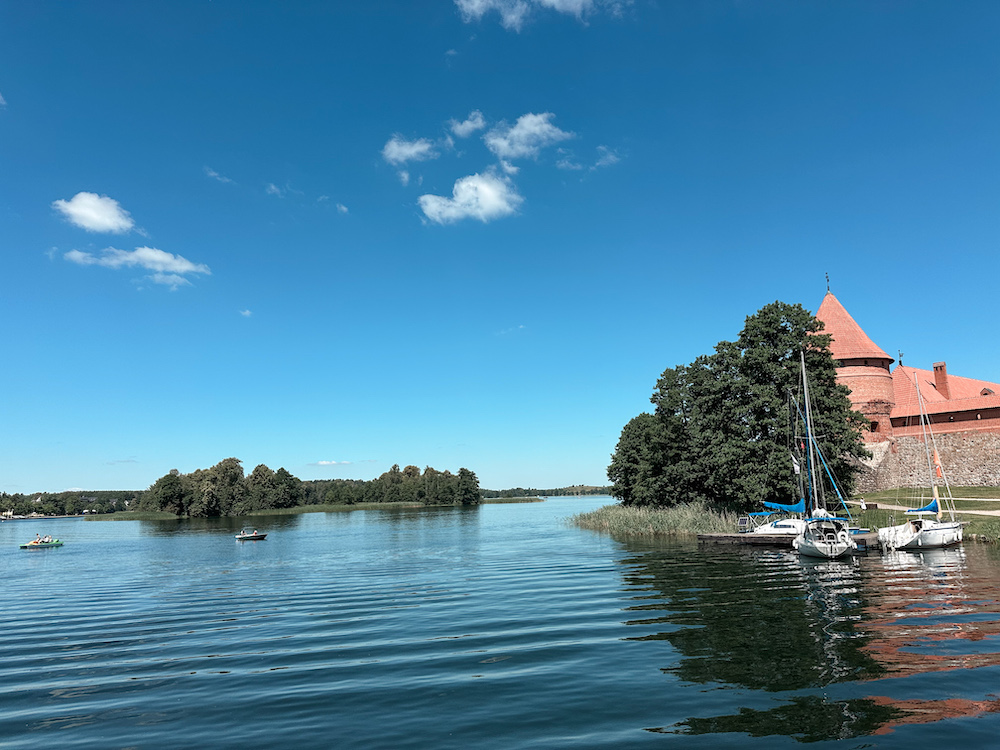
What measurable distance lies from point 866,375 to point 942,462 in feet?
37.9

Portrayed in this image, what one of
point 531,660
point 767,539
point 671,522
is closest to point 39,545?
point 671,522

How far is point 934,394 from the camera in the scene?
234ft

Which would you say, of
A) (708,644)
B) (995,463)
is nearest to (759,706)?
(708,644)

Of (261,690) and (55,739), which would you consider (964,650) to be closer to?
(261,690)

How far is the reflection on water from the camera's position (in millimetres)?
9445

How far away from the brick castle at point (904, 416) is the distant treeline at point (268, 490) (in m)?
115

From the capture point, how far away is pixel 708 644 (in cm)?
1421

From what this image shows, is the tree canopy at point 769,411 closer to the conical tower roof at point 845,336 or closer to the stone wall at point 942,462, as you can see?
the stone wall at point 942,462

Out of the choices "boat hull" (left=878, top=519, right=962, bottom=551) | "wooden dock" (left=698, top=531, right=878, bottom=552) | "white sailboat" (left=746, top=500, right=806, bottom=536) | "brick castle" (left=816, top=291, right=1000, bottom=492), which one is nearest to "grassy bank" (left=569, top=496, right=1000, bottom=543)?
"boat hull" (left=878, top=519, right=962, bottom=551)

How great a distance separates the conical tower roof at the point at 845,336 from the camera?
66.6 m

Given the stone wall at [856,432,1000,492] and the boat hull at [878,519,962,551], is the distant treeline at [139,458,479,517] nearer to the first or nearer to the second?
the stone wall at [856,432,1000,492]

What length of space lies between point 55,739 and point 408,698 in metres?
5.99

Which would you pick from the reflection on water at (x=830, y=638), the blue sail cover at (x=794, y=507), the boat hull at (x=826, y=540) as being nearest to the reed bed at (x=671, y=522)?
the blue sail cover at (x=794, y=507)

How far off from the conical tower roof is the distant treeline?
373ft
